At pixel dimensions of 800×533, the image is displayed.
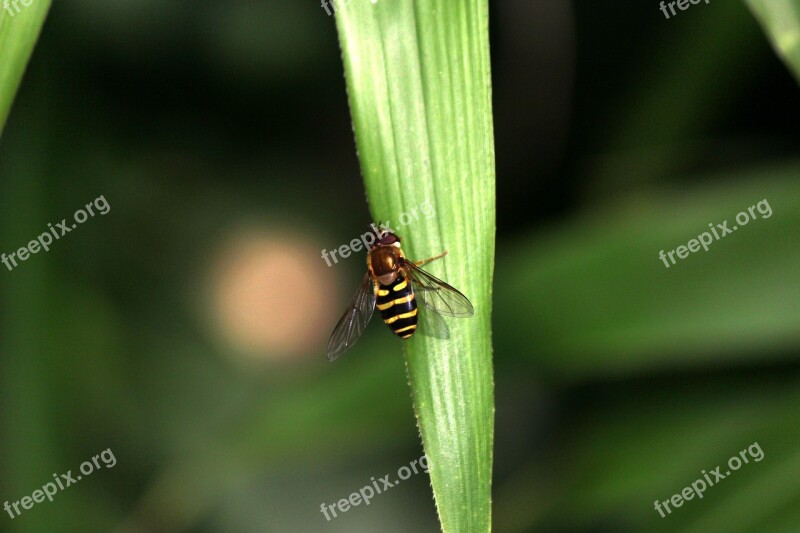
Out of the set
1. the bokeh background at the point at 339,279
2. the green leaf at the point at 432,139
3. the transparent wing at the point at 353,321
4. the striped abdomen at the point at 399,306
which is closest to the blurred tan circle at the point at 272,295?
the bokeh background at the point at 339,279

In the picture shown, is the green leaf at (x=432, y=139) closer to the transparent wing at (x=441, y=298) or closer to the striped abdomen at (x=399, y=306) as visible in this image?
the transparent wing at (x=441, y=298)

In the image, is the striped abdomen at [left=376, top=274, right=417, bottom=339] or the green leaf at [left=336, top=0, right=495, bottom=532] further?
the striped abdomen at [left=376, top=274, right=417, bottom=339]

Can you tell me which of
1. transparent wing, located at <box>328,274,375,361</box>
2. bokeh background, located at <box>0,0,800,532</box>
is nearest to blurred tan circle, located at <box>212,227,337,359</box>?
bokeh background, located at <box>0,0,800,532</box>

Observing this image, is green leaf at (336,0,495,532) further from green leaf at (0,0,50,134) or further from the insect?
green leaf at (0,0,50,134)

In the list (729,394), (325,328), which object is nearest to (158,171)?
(325,328)

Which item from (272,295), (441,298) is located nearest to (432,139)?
(441,298)
